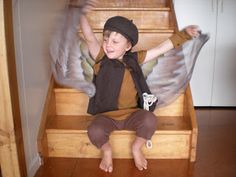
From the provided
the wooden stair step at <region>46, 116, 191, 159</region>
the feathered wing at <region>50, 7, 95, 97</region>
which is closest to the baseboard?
the wooden stair step at <region>46, 116, 191, 159</region>

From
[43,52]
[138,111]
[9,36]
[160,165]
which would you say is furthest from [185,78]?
[9,36]

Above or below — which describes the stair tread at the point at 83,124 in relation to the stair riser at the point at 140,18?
below

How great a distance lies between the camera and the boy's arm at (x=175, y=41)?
144cm

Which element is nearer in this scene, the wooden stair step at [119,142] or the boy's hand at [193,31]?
the boy's hand at [193,31]

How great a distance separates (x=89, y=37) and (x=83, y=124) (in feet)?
1.55

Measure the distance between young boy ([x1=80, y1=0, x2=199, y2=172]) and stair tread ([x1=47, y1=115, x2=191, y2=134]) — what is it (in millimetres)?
103

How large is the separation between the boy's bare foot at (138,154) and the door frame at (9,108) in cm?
53

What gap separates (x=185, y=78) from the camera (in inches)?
64.6

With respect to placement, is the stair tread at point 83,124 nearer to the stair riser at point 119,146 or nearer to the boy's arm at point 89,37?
the stair riser at point 119,146

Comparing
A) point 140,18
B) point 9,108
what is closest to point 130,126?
point 9,108

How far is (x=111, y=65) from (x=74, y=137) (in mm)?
425

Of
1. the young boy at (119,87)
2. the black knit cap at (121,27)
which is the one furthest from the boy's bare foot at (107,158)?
the black knit cap at (121,27)

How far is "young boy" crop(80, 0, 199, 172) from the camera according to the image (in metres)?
1.45

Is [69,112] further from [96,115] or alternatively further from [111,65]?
[111,65]
